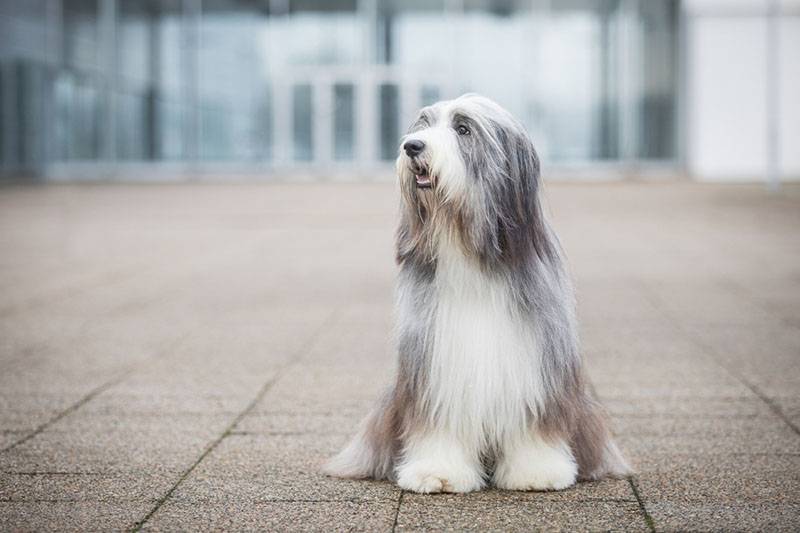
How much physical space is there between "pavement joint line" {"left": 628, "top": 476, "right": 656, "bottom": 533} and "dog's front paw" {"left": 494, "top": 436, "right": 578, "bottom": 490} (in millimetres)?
258

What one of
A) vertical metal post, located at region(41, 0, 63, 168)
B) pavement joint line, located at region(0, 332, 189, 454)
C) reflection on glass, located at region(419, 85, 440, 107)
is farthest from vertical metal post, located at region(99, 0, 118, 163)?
pavement joint line, located at region(0, 332, 189, 454)

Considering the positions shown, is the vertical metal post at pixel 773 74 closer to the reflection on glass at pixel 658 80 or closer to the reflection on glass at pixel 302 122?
the reflection on glass at pixel 658 80

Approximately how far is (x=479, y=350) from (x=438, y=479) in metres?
0.50

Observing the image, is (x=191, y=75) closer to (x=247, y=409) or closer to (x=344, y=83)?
(x=344, y=83)

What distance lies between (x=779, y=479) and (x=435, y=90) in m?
27.7

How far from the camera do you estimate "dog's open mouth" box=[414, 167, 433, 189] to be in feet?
11.7

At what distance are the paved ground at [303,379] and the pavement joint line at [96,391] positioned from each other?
0.07ft

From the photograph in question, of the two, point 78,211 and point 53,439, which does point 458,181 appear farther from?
point 78,211

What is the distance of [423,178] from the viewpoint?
359cm

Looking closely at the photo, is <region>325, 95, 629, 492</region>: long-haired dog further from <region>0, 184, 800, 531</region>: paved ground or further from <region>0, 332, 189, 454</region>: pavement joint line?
<region>0, 332, 189, 454</region>: pavement joint line

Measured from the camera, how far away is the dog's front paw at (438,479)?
3.89 m

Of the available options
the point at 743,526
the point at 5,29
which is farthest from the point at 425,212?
the point at 5,29

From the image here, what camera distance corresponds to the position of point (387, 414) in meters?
4.05

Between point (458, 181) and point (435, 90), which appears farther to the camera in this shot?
point (435, 90)
